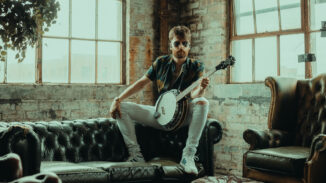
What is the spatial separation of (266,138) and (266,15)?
1.93 meters

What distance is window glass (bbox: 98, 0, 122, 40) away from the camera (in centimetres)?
546

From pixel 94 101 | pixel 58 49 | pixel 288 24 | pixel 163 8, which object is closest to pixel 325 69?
pixel 288 24

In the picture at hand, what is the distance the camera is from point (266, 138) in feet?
12.1

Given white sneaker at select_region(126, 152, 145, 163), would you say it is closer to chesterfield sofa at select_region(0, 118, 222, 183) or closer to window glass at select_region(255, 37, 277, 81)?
chesterfield sofa at select_region(0, 118, 222, 183)

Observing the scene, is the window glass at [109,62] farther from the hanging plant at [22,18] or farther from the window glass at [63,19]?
the hanging plant at [22,18]

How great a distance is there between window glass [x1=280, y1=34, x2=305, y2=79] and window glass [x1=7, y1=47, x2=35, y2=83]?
300 cm

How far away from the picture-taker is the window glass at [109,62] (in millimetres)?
5438

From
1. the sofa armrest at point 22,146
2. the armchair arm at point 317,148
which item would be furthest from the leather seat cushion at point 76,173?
the armchair arm at point 317,148

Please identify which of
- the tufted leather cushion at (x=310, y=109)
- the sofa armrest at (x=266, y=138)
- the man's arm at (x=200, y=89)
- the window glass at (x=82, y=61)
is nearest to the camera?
the man's arm at (x=200, y=89)

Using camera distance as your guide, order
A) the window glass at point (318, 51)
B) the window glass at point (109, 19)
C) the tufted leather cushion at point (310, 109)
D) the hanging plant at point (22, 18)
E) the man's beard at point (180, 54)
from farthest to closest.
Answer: the window glass at point (109, 19) < the window glass at point (318, 51) < the man's beard at point (180, 54) < the tufted leather cushion at point (310, 109) < the hanging plant at point (22, 18)

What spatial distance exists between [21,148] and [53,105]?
233 centimetres

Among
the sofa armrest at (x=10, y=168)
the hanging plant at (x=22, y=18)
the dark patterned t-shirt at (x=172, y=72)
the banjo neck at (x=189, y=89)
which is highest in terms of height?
the hanging plant at (x=22, y=18)

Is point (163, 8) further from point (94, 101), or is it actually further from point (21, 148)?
point (21, 148)

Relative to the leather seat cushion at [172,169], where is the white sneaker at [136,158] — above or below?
above
